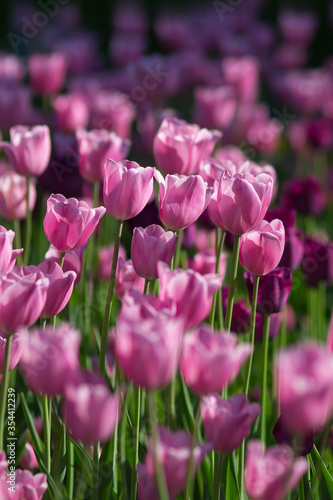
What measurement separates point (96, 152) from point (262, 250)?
1.94 feet

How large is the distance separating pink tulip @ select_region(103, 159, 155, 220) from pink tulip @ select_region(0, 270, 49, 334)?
0.26 meters

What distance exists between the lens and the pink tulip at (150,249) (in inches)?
39.1

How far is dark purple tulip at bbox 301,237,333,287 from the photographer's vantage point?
1.54 m

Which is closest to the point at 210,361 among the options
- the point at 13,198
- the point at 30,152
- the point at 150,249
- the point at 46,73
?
the point at 150,249

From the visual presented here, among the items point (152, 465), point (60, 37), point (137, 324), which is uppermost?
point (137, 324)

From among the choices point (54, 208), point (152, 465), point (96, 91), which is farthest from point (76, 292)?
point (96, 91)

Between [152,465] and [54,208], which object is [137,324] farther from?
[54,208]

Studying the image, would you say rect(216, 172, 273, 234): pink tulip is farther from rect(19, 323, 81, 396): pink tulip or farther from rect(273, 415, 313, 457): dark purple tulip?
rect(19, 323, 81, 396): pink tulip

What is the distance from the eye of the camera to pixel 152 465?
681mm

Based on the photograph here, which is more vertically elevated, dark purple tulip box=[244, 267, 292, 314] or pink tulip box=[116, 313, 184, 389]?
pink tulip box=[116, 313, 184, 389]

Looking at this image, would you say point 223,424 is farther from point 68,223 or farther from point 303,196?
point 303,196

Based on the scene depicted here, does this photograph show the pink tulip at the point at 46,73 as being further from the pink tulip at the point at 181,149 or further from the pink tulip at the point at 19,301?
the pink tulip at the point at 19,301

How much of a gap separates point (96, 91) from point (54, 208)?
7.58ft

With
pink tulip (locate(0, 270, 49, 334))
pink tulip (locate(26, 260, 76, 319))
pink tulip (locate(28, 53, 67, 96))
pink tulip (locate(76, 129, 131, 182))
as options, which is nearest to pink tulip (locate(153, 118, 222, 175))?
pink tulip (locate(76, 129, 131, 182))
